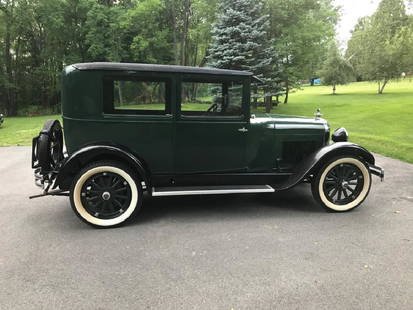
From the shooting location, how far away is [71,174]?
12.0 feet

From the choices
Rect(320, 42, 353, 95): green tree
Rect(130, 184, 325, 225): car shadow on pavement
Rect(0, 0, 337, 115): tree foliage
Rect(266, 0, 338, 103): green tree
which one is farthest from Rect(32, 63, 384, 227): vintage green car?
Rect(320, 42, 353, 95): green tree

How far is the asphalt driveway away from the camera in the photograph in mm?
2373

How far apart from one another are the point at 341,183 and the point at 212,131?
1.82 m

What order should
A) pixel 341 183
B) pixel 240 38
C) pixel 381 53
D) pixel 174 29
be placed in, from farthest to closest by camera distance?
pixel 381 53 < pixel 174 29 < pixel 240 38 < pixel 341 183

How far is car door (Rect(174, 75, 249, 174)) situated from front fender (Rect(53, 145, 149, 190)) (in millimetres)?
534

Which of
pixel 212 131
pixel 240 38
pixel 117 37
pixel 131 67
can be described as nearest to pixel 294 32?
pixel 240 38

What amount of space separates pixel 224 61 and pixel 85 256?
13420mm

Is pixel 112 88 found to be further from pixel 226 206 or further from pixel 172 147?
pixel 226 206

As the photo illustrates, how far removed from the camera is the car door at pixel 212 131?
389 centimetres

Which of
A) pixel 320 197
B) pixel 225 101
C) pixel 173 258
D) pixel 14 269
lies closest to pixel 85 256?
pixel 14 269

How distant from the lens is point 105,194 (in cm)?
362

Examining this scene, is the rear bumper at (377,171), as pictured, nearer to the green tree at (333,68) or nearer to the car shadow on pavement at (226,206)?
the car shadow on pavement at (226,206)

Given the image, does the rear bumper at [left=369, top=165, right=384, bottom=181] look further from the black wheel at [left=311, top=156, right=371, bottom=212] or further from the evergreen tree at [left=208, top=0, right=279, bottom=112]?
the evergreen tree at [left=208, top=0, right=279, bottom=112]

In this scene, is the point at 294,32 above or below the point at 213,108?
above
